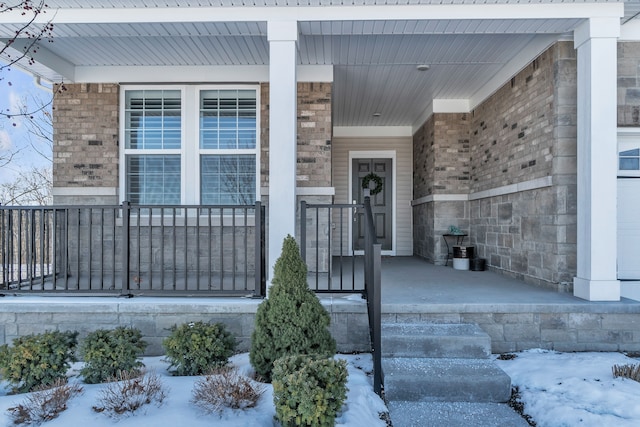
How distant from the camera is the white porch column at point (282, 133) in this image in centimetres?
366

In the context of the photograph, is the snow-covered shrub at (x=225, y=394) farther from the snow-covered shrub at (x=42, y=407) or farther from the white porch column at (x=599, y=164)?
the white porch column at (x=599, y=164)

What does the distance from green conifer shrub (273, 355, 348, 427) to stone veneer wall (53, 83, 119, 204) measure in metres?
4.07

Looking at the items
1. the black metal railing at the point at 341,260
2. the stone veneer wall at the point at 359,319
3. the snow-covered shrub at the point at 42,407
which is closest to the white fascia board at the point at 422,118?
the black metal railing at the point at 341,260

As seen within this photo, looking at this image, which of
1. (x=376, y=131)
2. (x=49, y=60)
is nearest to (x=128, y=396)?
(x=49, y=60)

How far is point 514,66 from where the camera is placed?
4918 mm

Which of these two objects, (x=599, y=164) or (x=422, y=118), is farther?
(x=422, y=118)

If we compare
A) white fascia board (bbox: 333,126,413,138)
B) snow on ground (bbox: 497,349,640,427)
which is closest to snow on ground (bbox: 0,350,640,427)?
snow on ground (bbox: 497,349,640,427)

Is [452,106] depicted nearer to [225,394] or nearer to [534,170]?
[534,170]

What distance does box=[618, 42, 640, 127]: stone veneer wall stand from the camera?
13.3 ft

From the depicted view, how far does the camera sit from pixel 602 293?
357 centimetres

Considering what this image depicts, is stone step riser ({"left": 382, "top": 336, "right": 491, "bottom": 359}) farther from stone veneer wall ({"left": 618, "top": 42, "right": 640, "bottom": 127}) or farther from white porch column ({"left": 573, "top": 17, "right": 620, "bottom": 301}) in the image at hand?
stone veneer wall ({"left": 618, "top": 42, "right": 640, "bottom": 127})

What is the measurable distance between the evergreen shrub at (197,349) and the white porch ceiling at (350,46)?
271cm

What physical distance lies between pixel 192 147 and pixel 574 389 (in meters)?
4.64

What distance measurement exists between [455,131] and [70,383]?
5.96 metres
